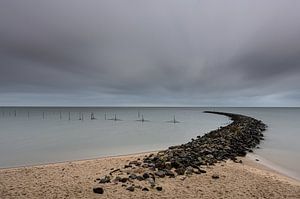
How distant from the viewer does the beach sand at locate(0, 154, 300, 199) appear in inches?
324

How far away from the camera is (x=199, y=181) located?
9672 mm

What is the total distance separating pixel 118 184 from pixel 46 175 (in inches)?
155

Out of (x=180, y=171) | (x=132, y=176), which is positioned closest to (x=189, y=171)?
(x=180, y=171)

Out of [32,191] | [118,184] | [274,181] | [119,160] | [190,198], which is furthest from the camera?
[119,160]

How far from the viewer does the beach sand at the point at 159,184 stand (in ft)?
27.0

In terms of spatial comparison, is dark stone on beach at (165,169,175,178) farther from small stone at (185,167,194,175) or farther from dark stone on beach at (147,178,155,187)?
dark stone on beach at (147,178,155,187)

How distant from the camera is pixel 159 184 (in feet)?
30.2

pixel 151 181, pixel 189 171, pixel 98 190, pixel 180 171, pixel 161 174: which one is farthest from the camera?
pixel 189 171

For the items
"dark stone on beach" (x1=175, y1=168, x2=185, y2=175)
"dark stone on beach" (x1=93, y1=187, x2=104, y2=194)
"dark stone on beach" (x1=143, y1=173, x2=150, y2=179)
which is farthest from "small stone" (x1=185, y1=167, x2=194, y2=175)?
"dark stone on beach" (x1=93, y1=187, x2=104, y2=194)

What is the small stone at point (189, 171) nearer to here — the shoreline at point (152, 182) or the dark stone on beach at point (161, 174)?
the shoreline at point (152, 182)

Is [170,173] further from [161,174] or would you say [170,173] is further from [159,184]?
[159,184]

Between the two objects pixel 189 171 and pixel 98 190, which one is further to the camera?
pixel 189 171

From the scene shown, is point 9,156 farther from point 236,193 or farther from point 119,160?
point 236,193

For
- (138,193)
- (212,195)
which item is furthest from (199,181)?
(138,193)
